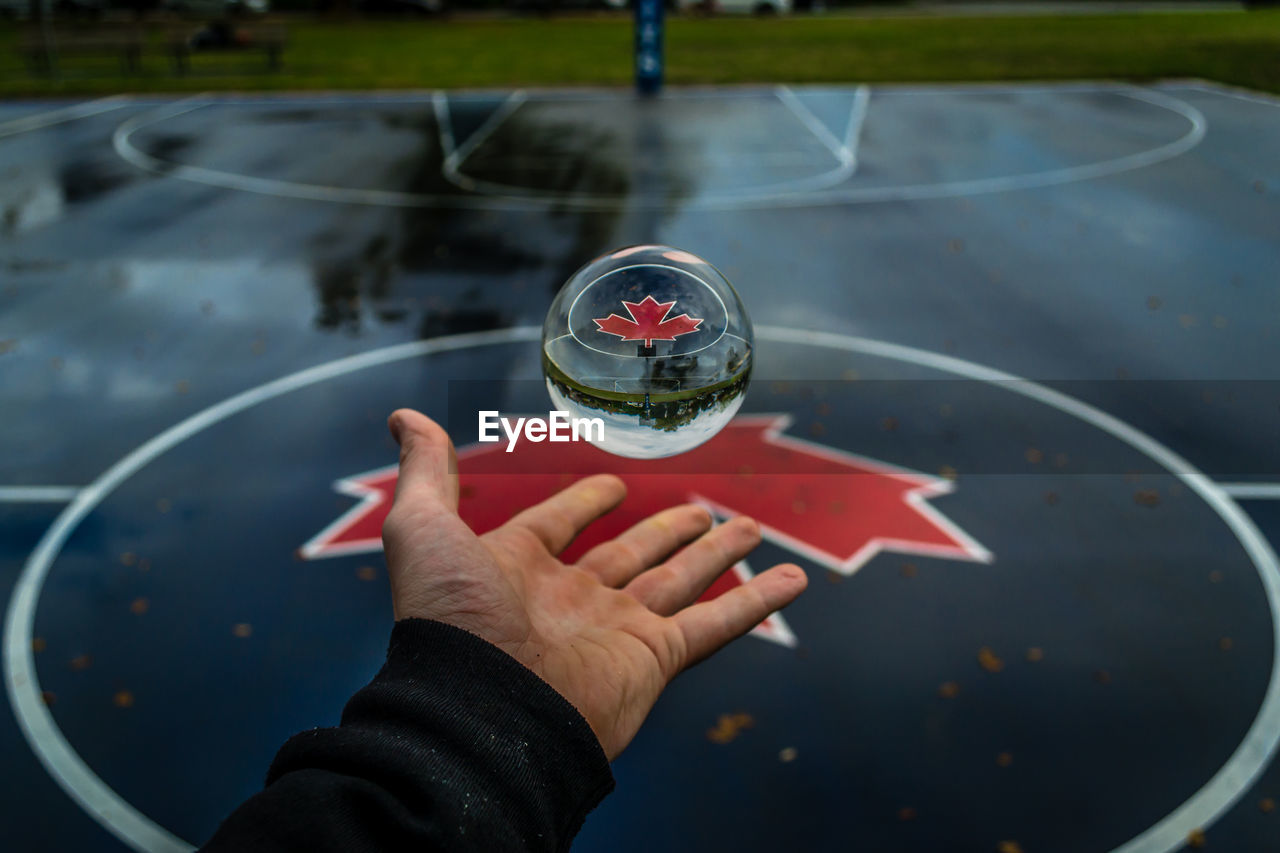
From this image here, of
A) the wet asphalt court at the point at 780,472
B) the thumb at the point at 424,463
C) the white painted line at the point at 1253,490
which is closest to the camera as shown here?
the thumb at the point at 424,463

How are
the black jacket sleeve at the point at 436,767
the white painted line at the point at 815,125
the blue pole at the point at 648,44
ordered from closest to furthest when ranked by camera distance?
the black jacket sleeve at the point at 436,767 < the white painted line at the point at 815,125 < the blue pole at the point at 648,44

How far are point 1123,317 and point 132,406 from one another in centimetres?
1047

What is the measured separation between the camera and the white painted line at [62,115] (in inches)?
797

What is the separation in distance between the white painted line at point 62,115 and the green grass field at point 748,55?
1890 millimetres

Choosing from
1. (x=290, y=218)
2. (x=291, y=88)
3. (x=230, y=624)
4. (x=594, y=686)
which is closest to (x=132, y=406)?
(x=230, y=624)

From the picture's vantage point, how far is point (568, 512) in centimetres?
436

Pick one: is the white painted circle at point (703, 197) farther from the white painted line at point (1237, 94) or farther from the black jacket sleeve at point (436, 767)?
the black jacket sleeve at point (436, 767)

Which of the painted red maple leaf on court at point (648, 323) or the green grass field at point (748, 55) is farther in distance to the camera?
the green grass field at point (748, 55)

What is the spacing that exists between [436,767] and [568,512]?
2.00m

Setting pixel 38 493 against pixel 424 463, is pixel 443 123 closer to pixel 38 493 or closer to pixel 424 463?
pixel 38 493

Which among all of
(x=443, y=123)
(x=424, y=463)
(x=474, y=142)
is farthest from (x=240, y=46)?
(x=424, y=463)

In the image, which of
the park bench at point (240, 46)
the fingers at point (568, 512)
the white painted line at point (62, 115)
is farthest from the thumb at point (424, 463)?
the park bench at point (240, 46)

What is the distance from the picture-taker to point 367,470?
750 centimetres

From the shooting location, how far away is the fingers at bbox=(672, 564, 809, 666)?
3.69 metres
